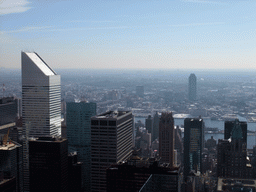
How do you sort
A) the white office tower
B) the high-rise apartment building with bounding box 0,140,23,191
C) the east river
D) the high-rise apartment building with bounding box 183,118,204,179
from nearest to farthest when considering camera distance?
the high-rise apartment building with bounding box 0,140,23,191
the white office tower
the high-rise apartment building with bounding box 183,118,204,179
the east river

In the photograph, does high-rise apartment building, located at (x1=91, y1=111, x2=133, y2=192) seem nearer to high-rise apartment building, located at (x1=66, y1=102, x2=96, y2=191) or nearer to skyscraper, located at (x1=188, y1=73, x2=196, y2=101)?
high-rise apartment building, located at (x1=66, y1=102, x2=96, y2=191)

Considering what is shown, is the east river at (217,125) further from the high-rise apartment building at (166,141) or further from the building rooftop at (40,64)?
the building rooftop at (40,64)

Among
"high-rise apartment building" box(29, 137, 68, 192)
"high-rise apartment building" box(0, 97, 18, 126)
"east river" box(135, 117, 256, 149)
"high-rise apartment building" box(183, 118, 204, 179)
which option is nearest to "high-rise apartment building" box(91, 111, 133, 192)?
"high-rise apartment building" box(29, 137, 68, 192)

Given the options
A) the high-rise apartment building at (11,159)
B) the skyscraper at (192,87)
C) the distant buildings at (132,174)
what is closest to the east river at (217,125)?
the skyscraper at (192,87)

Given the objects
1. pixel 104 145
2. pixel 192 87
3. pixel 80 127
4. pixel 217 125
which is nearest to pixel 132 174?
pixel 104 145

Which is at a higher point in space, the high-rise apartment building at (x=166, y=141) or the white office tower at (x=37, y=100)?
the white office tower at (x=37, y=100)

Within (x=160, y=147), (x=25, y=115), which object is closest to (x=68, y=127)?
(x=25, y=115)
